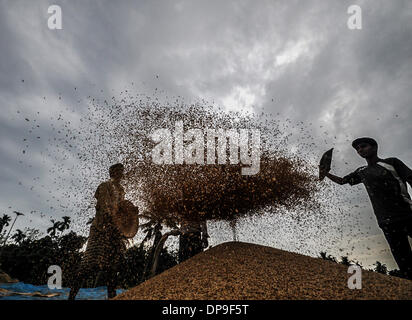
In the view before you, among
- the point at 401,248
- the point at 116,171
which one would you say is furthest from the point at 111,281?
the point at 401,248

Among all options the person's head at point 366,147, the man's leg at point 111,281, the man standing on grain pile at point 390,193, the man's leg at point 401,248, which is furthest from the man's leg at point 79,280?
the person's head at point 366,147

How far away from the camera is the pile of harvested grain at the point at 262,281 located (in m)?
2.29

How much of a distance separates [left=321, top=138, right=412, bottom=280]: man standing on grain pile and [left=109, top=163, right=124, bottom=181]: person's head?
3.97 m

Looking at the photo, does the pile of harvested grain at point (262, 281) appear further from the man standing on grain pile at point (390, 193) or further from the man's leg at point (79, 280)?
the man's leg at point (79, 280)

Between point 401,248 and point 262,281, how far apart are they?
7.41 ft

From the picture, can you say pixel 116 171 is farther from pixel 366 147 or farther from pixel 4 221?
pixel 4 221

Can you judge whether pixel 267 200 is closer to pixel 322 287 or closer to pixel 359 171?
pixel 359 171

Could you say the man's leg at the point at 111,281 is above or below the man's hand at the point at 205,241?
below

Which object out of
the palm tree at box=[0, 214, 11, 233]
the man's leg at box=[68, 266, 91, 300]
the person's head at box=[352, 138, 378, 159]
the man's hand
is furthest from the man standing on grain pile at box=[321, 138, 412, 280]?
the palm tree at box=[0, 214, 11, 233]

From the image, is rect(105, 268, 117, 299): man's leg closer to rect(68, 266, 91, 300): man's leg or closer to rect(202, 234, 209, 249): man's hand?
rect(68, 266, 91, 300): man's leg

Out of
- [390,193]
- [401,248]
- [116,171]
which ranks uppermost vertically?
[116,171]

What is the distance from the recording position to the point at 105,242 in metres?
4.11
